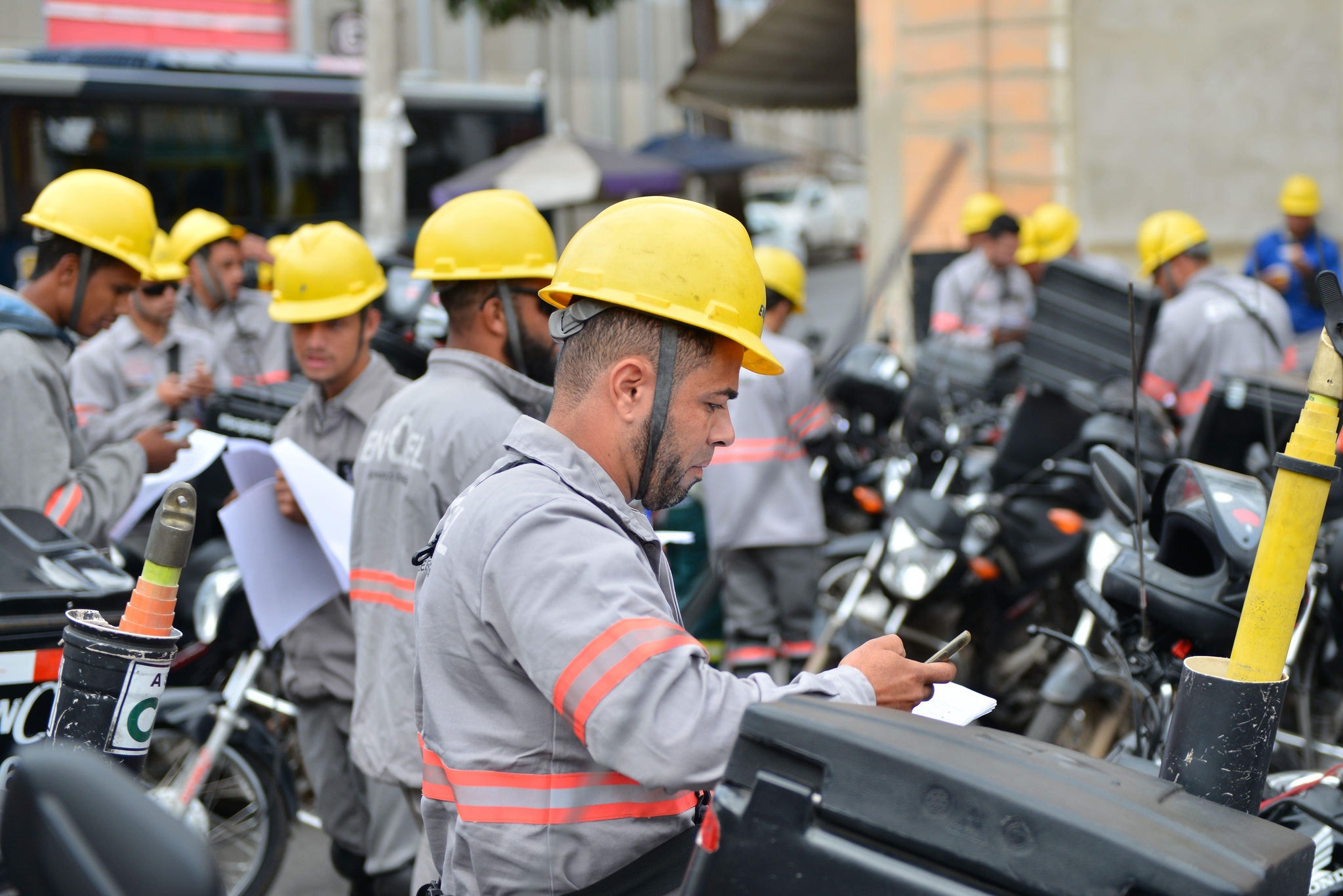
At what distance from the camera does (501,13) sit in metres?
17.9

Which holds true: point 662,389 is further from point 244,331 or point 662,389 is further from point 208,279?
point 208,279

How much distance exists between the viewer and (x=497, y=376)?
124 inches

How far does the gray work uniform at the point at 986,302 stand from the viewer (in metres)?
8.80

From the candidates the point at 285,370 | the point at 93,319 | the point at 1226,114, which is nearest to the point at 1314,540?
the point at 93,319

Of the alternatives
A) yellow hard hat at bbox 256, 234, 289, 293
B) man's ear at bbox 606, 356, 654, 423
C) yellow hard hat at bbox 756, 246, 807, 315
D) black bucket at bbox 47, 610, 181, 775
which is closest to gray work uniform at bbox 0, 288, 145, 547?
black bucket at bbox 47, 610, 181, 775

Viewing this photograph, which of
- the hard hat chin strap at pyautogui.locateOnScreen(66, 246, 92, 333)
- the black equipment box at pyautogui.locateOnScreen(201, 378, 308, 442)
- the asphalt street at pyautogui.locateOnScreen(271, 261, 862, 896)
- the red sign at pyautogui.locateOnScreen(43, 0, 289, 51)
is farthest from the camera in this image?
the red sign at pyautogui.locateOnScreen(43, 0, 289, 51)

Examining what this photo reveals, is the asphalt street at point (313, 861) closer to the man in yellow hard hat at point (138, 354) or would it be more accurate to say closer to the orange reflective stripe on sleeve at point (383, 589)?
the orange reflective stripe on sleeve at point (383, 589)

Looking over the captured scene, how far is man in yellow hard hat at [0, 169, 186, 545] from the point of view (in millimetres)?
3254

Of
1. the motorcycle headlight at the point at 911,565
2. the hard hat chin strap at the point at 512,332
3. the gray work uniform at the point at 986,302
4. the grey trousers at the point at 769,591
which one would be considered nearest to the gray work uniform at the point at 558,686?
the hard hat chin strap at the point at 512,332

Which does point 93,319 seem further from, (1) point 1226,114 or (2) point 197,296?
(1) point 1226,114

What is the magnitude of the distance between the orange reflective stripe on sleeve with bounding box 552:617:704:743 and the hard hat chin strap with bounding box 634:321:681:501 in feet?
1.09

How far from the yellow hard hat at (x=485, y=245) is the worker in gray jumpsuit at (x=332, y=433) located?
62 centimetres

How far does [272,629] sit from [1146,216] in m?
9.60

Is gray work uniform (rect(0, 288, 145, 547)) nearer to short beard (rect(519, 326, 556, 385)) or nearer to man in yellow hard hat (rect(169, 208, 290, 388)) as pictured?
short beard (rect(519, 326, 556, 385))
